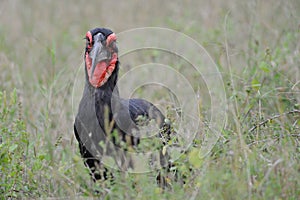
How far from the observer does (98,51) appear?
364cm

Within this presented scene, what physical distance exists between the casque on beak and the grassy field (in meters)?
0.53

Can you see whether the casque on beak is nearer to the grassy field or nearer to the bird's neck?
the bird's neck

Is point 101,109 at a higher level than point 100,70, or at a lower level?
lower

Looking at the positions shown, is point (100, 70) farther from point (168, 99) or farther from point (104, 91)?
point (168, 99)

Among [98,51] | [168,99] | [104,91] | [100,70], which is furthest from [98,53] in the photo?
[168,99]

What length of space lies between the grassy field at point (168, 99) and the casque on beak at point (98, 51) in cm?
53

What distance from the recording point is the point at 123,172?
10.4ft

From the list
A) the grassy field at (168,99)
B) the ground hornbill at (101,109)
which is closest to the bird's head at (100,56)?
the ground hornbill at (101,109)

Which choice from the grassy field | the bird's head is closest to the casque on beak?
the bird's head

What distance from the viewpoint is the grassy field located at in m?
2.95

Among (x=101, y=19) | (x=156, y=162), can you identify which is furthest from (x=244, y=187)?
(x=101, y=19)

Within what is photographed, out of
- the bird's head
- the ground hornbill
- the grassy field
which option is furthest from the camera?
the bird's head

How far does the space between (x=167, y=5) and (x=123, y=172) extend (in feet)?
17.2

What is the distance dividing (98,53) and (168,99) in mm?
1438
